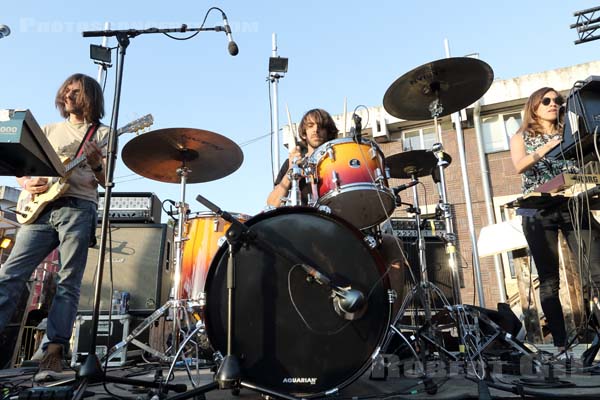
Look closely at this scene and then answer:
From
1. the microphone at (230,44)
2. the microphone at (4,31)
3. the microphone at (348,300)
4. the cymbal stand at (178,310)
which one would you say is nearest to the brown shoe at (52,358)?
the cymbal stand at (178,310)

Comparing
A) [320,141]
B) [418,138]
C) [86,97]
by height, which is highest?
[418,138]

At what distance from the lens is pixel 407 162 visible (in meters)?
3.86

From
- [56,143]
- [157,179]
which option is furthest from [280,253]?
[157,179]

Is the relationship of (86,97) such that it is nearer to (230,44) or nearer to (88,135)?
(88,135)

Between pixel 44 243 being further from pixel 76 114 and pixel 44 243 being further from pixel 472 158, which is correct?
pixel 472 158

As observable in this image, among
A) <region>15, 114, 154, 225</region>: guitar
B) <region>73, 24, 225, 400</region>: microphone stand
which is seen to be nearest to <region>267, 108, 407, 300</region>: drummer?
<region>73, 24, 225, 400</region>: microphone stand

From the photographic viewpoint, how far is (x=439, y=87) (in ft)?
11.3

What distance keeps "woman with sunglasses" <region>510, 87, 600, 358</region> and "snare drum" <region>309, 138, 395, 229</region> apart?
1.10m

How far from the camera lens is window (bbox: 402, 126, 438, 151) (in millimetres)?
13578

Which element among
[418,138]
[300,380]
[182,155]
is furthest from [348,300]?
[418,138]

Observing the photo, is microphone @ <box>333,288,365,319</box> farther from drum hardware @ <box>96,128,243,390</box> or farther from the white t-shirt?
the white t-shirt

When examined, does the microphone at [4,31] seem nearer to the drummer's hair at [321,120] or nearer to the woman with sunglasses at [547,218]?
the drummer's hair at [321,120]

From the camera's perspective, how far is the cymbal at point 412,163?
376 centimetres

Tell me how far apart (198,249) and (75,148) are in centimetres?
139
